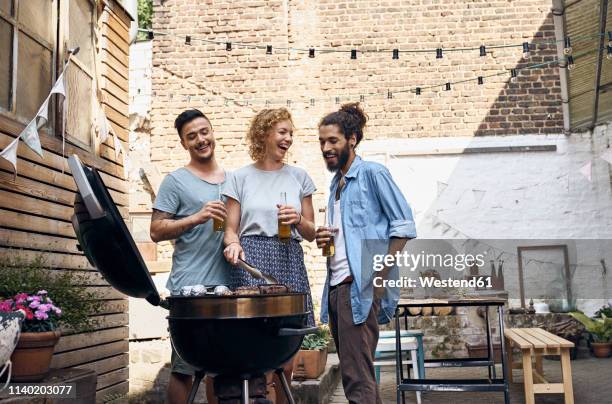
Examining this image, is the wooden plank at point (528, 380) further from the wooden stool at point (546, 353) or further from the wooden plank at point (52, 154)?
the wooden plank at point (52, 154)

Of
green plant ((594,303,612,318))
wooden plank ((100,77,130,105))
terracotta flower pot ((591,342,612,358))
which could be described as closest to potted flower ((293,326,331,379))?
wooden plank ((100,77,130,105))

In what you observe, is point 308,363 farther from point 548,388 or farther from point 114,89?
point 114,89

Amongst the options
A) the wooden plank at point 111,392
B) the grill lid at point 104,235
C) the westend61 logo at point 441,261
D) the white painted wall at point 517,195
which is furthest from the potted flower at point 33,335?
the white painted wall at point 517,195

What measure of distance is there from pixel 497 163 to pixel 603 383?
367cm

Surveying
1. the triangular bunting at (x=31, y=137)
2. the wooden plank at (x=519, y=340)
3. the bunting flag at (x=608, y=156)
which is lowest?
the wooden plank at (x=519, y=340)

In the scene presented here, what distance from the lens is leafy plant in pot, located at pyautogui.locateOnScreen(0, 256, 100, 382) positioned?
306 cm

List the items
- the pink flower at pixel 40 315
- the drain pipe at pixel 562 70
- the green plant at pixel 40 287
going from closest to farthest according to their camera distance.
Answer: the pink flower at pixel 40 315 → the green plant at pixel 40 287 → the drain pipe at pixel 562 70

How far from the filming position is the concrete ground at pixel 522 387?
5438mm

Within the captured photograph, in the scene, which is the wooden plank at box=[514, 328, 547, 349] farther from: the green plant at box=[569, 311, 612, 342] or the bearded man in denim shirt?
the green plant at box=[569, 311, 612, 342]

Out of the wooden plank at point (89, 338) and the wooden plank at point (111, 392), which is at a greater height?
the wooden plank at point (89, 338)

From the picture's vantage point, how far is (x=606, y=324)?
8.08 meters

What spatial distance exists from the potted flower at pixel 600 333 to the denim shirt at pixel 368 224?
19.9 ft

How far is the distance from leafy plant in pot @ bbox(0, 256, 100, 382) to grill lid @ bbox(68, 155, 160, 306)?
0.89m

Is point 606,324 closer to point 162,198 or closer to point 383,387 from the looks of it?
point 383,387
